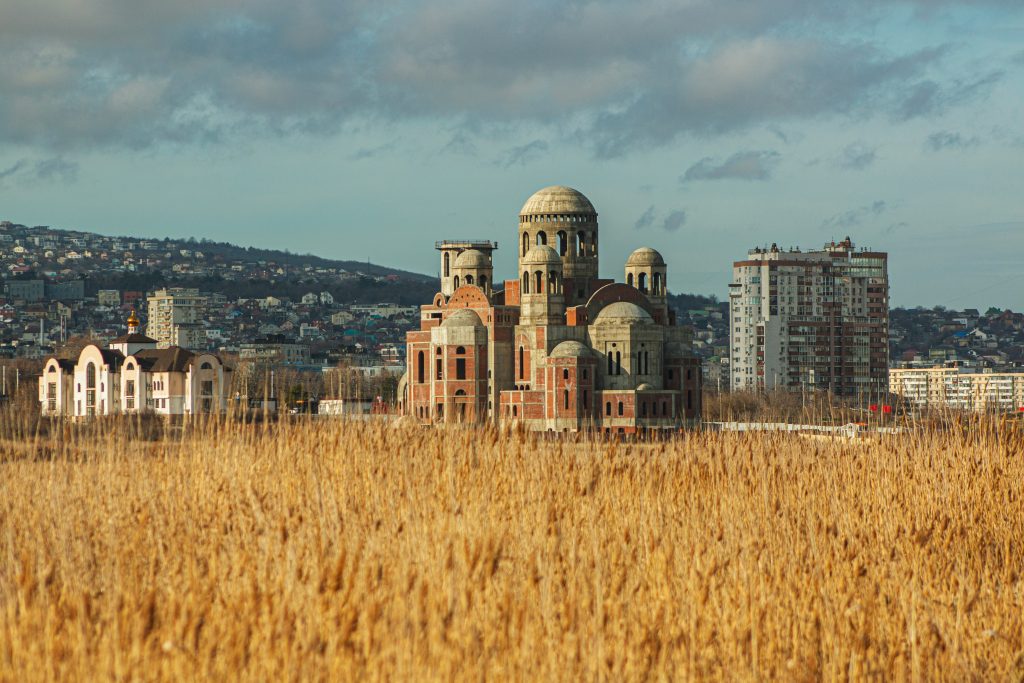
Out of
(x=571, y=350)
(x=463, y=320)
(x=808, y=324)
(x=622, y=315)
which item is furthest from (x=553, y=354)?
(x=808, y=324)

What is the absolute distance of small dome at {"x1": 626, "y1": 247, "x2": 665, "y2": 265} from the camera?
72750 millimetres

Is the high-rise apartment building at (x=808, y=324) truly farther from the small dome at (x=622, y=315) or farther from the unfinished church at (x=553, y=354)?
the small dome at (x=622, y=315)

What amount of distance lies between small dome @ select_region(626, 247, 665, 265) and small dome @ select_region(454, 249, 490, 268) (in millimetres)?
6647

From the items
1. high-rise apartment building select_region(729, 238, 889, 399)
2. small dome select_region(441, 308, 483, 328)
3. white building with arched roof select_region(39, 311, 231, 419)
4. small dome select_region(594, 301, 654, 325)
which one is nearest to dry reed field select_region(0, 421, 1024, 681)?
small dome select_region(594, 301, 654, 325)

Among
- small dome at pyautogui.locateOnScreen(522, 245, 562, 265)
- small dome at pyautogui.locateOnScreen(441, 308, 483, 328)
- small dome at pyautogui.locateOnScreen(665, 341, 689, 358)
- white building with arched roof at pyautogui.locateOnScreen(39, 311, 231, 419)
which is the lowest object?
white building with arched roof at pyautogui.locateOnScreen(39, 311, 231, 419)

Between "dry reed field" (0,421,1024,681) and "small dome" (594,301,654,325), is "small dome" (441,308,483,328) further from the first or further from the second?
"dry reed field" (0,421,1024,681)

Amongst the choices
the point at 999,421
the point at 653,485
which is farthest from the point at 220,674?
the point at 999,421

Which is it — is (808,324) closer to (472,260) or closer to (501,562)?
(472,260)

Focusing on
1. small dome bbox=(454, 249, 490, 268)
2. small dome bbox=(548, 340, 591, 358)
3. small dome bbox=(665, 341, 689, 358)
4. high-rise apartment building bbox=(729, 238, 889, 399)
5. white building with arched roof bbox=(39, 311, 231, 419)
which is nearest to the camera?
small dome bbox=(548, 340, 591, 358)

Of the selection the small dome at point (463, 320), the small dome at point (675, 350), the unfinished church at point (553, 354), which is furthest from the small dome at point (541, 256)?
the small dome at point (675, 350)

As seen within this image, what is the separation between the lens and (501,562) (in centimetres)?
1285

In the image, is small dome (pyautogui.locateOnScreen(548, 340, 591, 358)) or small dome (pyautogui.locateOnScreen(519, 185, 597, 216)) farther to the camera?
small dome (pyautogui.locateOnScreen(519, 185, 597, 216))

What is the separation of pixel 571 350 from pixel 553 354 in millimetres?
757

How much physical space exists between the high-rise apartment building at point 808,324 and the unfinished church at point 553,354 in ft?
220
